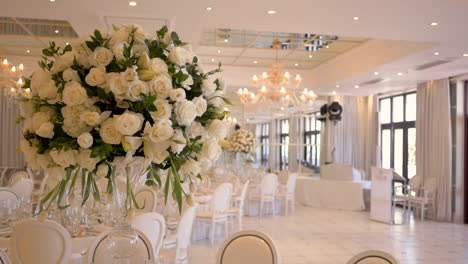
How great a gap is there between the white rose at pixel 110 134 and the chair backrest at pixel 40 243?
2.17 metres

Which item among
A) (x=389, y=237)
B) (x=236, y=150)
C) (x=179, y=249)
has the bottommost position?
(x=389, y=237)

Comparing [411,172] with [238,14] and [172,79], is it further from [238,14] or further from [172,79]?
[172,79]

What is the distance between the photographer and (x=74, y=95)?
1.68 m

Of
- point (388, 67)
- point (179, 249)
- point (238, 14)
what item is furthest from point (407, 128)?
point (179, 249)

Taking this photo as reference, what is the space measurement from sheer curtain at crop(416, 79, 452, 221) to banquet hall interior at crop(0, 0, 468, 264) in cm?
4

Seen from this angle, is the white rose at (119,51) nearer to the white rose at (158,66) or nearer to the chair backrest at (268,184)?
the white rose at (158,66)

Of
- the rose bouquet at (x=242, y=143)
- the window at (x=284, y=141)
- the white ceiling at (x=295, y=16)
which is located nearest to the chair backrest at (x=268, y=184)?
the rose bouquet at (x=242, y=143)

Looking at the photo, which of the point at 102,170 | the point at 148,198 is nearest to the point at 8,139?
the point at 148,198

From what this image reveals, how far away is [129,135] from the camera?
166 cm

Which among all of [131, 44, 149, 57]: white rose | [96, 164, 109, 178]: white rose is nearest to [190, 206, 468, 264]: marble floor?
[96, 164, 109, 178]: white rose

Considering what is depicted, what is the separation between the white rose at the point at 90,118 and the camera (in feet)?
5.41

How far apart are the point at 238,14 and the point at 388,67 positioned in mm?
5008

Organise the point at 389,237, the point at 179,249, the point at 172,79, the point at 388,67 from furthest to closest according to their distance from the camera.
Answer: the point at 388,67 → the point at 389,237 → the point at 179,249 → the point at 172,79

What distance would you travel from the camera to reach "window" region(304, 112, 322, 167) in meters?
17.6
